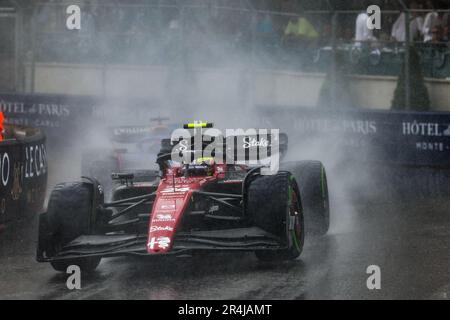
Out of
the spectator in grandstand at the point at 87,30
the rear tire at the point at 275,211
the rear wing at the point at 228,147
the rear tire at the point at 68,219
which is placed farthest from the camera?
the spectator in grandstand at the point at 87,30

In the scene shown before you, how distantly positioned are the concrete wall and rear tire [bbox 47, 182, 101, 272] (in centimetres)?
803

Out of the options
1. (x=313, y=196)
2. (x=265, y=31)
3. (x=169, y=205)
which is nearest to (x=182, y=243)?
(x=169, y=205)

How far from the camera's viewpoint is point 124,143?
1377cm

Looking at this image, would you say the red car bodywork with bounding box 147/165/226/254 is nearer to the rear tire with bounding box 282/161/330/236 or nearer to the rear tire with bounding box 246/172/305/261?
the rear tire with bounding box 246/172/305/261

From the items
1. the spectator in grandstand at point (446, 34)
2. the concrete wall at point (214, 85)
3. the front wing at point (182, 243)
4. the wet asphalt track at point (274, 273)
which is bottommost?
the wet asphalt track at point (274, 273)

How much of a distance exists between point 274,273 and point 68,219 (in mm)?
1825

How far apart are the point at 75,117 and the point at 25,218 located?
25.7 feet

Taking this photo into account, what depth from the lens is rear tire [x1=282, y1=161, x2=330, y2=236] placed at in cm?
1065

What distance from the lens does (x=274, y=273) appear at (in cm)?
877

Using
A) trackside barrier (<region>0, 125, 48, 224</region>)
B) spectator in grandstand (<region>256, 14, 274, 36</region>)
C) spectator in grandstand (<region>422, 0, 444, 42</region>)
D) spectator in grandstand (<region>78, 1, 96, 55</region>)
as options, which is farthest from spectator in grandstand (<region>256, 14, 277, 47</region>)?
trackside barrier (<region>0, 125, 48, 224</region>)

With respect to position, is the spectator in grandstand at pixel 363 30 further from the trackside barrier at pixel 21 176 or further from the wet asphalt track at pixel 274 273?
the wet asphalt track at pixel 274 273

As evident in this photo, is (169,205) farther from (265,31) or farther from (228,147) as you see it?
(265,31)

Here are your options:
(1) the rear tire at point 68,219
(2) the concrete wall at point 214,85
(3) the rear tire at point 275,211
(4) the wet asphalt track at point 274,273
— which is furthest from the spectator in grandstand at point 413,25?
(1) the rear tire at point 68,219

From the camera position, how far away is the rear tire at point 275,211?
8789mm
